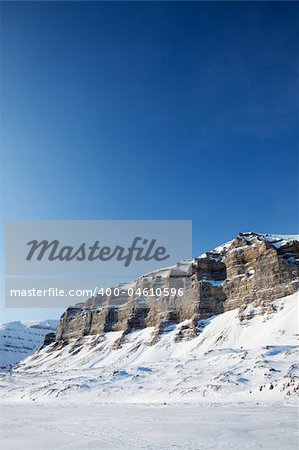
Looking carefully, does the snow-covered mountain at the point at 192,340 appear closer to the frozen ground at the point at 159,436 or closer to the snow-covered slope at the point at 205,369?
the snow-covered slope at the point at 205,369

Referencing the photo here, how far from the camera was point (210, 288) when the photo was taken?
12706 cm

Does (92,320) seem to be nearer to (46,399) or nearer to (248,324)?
(248,324)

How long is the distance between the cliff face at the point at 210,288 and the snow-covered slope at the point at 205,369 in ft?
13.6

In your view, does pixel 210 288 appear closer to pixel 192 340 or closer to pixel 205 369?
pixel 192 340

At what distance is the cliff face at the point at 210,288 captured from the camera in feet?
358

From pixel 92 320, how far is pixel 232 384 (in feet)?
424

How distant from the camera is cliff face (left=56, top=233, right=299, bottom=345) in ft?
358

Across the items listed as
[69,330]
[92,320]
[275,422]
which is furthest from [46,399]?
[69,330]

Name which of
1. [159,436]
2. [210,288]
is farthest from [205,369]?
[210,288]

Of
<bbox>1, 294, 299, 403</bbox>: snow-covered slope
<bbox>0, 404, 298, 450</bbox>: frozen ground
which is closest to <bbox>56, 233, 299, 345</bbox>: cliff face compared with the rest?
<bbox>1, 294, 299, 403</bbox>: snow-covered slope

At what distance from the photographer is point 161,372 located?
6347cm

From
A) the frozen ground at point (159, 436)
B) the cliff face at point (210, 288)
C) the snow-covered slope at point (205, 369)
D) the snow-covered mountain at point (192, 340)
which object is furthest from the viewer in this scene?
the cliff face at point (210, 288)

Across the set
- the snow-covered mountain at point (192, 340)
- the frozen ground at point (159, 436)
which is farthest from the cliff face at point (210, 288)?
the frozen ground at point (159, 436)

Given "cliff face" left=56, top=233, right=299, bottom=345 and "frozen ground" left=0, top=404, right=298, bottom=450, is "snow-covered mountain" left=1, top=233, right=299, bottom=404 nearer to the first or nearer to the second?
"cliff face" left=56, top=233, right=299, bottom=345
